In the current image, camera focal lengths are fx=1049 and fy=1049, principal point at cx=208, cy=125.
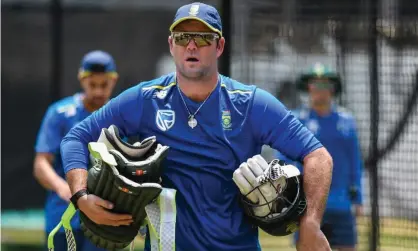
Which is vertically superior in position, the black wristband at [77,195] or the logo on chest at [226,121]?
the logo on chest at [226,121]

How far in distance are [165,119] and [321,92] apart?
459 cm

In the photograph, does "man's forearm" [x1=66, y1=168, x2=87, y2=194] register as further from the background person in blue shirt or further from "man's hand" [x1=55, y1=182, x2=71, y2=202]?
the background person in blue shirt

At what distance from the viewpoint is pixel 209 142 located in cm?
519

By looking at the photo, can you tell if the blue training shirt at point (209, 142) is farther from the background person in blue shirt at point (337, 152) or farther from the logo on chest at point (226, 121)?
the background person in blue shirt at point (337, 152)

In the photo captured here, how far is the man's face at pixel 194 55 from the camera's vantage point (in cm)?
513

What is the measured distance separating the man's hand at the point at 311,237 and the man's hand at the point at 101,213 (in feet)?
2.72

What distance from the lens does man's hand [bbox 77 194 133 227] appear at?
195 inches

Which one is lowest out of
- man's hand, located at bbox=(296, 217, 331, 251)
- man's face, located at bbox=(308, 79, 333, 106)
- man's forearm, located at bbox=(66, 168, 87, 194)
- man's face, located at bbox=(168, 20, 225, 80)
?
man's hand, located at bbox=(296, 217, 331, 251)

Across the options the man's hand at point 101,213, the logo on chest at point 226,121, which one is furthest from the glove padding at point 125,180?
the logo on chest at point 226,121

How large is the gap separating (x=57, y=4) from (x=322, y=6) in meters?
3.88

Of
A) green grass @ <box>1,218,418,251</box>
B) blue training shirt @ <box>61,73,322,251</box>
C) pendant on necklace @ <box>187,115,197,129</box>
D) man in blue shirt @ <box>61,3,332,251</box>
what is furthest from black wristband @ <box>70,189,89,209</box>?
green grass @ <box>1,218,418,251</box>

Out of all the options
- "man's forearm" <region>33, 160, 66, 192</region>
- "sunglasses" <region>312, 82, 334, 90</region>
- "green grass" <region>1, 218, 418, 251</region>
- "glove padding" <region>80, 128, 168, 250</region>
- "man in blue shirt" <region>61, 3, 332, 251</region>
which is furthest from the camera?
"green grass" <region>1, 218, 418, 251</region>

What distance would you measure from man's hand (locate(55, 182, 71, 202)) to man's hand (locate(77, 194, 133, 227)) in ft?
7.69

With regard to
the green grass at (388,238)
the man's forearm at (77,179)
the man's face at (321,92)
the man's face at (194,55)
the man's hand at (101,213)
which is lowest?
the green grass at (388,238)
